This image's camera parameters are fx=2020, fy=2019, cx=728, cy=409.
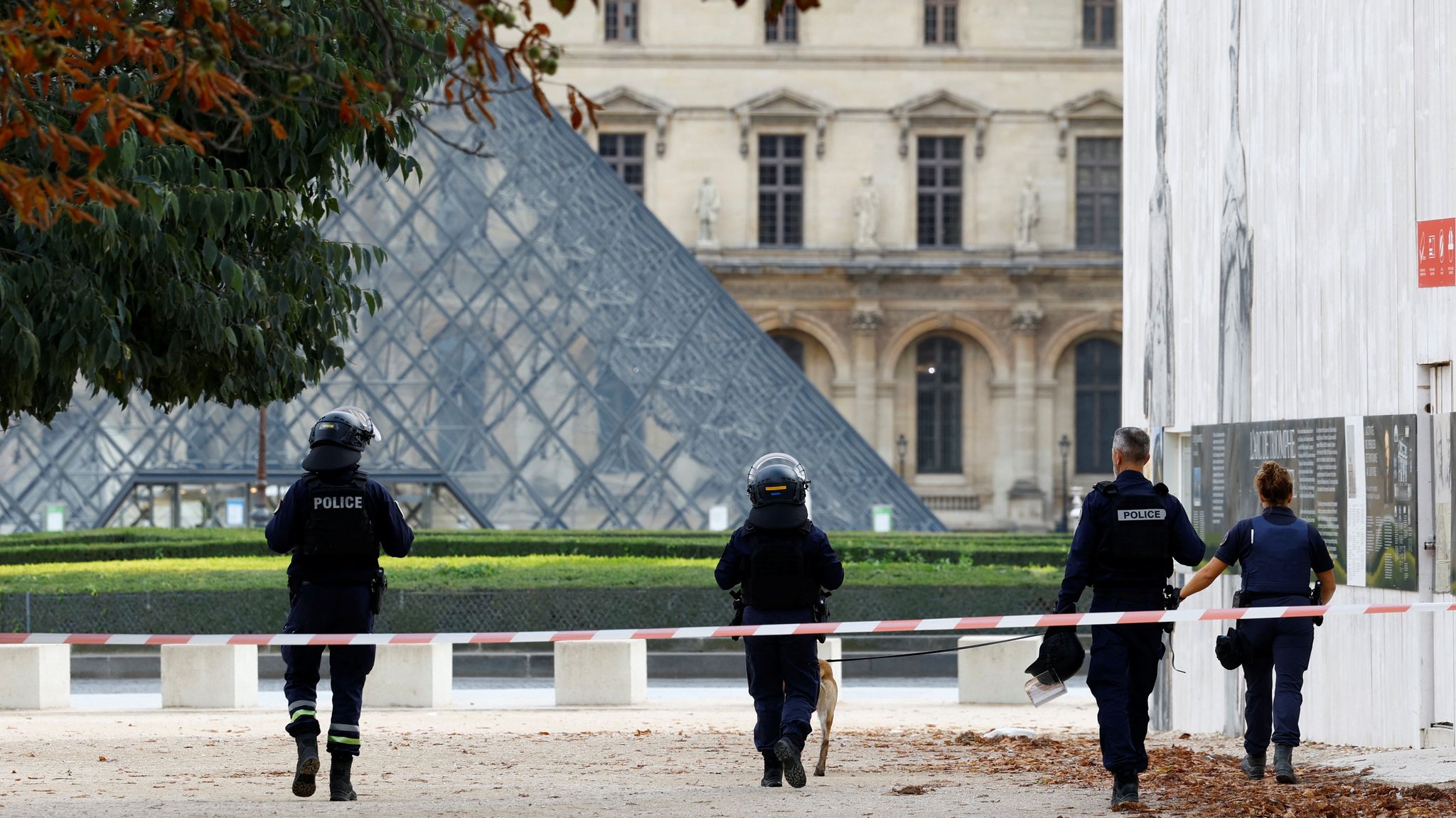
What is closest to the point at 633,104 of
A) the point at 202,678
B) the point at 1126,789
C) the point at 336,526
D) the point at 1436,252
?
the point at 202,678

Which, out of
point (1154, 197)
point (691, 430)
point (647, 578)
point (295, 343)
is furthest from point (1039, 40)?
point (295, 343)

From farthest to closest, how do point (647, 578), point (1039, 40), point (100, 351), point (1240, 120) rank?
point (1039, 40) → point (647, 578) → point (1240, 120) → point (100, 351)

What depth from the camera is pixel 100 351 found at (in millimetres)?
6547

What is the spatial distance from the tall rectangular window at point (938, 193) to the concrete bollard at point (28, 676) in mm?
33919

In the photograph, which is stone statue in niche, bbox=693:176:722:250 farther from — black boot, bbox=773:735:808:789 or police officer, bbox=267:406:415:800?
police officer, bbox=267:406:415:800

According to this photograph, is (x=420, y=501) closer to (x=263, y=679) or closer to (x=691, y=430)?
(x=691, y=430)

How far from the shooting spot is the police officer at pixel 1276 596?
7.00m

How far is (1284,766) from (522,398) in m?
17.8

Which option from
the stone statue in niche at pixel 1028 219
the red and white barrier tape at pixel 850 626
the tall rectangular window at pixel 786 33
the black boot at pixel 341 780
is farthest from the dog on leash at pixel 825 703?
the tall rectangular window at pixel 786 33

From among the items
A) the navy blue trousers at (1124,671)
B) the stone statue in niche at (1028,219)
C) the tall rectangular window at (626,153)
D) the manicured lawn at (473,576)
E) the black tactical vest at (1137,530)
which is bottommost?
the manicured lawn at (473,576)

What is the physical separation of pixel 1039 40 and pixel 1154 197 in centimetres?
3385

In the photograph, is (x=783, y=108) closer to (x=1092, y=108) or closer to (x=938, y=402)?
(x=1092, y=108)

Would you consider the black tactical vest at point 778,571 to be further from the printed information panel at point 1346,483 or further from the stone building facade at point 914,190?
the stone building facade at point 914,190

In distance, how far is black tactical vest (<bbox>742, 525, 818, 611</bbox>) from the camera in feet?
23.2
